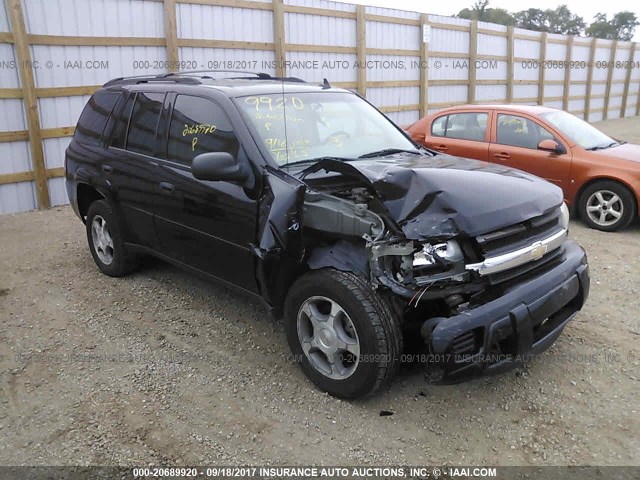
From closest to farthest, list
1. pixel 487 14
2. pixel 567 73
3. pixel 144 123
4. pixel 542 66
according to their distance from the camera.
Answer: pixel 144 123 → pixel 542 66 → pixel 567 73 → pixel 487 14

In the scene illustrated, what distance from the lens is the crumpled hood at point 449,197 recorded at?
9.20ft

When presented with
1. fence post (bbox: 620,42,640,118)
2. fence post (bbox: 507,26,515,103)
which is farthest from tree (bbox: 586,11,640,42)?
fence post (bbox: 507,26,515,103)

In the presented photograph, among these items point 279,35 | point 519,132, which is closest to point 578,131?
point 519,132

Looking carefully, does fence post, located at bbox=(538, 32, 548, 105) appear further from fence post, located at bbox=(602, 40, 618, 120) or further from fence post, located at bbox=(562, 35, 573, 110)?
fence post, located at bbox=(602, 40, 618, 120)

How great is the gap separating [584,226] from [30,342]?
6176 millimetres

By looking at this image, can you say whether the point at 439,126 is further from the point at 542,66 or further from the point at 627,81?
the point at 627,81

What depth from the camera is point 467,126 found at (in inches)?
299

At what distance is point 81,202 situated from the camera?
5219 millimetres

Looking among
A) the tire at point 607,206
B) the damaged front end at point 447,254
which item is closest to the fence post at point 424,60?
the tire at point 607,206

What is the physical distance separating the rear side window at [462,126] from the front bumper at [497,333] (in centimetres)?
473

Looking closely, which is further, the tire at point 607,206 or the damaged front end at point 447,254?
the tire at point 607,206

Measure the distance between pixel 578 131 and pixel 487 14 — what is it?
6723 centimetres

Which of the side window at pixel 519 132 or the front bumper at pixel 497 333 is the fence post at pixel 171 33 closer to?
the side window at pixel 519 132

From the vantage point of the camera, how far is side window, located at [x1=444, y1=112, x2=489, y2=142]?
293 inches
